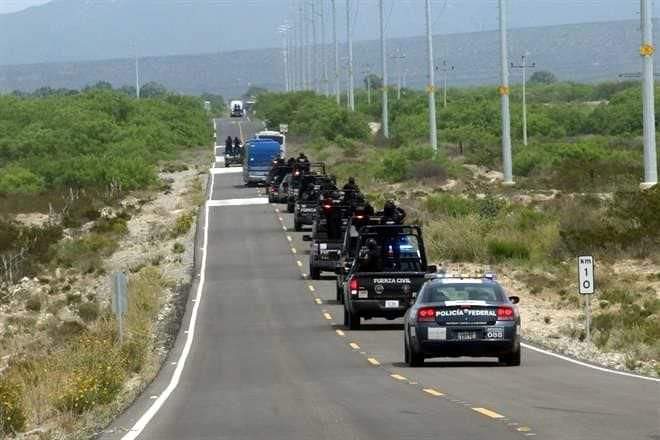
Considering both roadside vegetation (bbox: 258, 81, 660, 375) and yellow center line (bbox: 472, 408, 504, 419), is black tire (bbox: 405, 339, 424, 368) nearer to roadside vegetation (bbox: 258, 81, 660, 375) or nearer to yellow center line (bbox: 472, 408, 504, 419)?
roadside vegetation (bbox: 258, 81, 660, 375)

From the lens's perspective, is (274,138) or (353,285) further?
(274,138)

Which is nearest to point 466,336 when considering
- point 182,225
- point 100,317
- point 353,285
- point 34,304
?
point 353,285

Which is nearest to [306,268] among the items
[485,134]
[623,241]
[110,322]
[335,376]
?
[623,241]

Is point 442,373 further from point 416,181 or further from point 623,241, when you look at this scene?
point 416,181

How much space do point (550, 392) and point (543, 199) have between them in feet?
172

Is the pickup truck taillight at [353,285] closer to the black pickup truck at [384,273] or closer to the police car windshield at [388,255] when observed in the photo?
the black pickup truck at [384,273]

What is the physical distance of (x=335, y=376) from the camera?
27.6 m

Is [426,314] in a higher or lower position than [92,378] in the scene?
higher

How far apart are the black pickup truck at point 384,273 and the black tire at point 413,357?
7923mm

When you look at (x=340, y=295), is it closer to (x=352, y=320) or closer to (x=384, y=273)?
(x=352, y=320)

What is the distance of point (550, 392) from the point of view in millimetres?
23156

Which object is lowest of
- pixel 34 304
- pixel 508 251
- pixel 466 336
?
pixel 34 304

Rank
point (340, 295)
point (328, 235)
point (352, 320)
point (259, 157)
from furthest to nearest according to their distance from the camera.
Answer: point (259, 157) < point (328, 235) < point (340, 295) < point (352, 320)

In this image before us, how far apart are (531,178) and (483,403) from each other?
2755 inches
